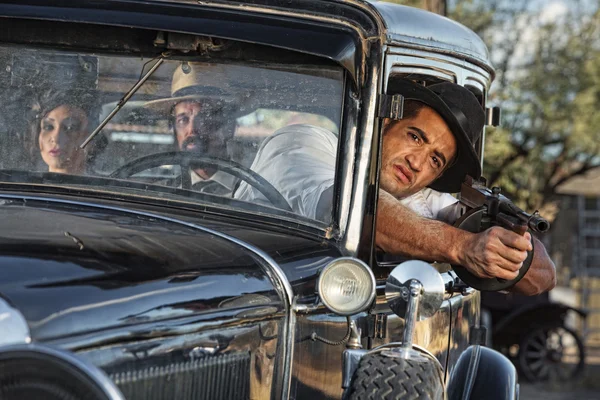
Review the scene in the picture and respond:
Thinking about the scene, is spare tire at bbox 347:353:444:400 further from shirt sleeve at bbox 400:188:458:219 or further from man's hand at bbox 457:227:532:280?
shirt sleeve at bbox 400:188:458:219

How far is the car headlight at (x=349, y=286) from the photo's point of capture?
8.68ft

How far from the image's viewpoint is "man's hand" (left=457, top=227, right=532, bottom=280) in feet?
10.4

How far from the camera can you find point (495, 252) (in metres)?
3.17

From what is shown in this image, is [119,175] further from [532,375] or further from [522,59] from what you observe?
[522,59]

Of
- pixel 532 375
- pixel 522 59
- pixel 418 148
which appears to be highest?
pixel 522 59

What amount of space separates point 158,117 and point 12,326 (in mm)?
1267

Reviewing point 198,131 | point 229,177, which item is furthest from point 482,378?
point 198,131

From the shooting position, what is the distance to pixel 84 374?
2.08 metres

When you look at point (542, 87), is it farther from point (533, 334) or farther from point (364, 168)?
point (364, 168)

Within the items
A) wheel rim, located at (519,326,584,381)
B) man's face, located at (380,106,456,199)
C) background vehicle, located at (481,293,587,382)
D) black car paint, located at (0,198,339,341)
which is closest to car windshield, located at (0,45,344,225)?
black car paint, located at (0,198,339,341)

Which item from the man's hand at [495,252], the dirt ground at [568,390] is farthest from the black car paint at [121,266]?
the dirt ground at [568,390]

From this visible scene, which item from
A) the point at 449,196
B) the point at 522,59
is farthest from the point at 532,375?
the point at 449,196

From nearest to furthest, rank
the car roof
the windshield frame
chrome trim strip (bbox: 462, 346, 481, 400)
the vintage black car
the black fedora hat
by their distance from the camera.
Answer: the vintage black car
the windshield frame
the car roof
the black fedora hat
chrome trim strip (bbox: 462, 346, 481, 400)

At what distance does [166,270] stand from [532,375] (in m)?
12.2
